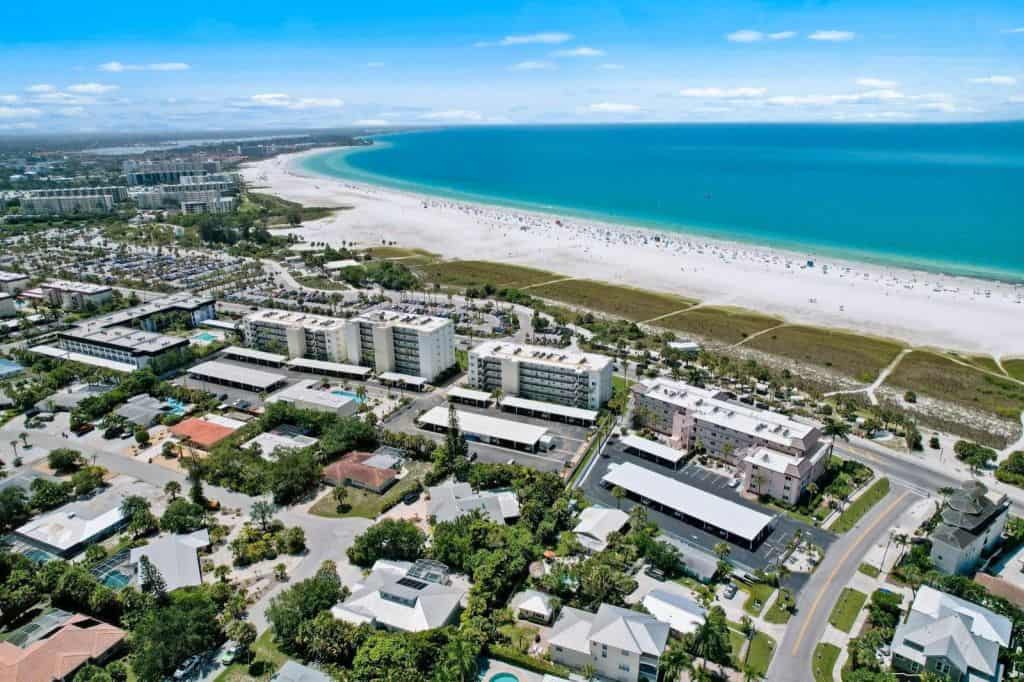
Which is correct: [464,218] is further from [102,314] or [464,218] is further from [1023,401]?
[1023,401]

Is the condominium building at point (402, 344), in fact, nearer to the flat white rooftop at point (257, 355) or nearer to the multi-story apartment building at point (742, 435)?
the flat white rooftop at point (257, 355)

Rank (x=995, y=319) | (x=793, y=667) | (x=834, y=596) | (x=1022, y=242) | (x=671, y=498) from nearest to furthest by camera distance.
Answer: (x=793, y=667), (x=834, y=596), (x=671, y=498), (x=995, y=319), (x=1022, y=242)

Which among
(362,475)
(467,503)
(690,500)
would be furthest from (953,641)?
(362,475)

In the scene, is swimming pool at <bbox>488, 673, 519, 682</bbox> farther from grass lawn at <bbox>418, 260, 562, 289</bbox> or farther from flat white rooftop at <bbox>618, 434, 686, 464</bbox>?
grass lawn at <bbox>418, 260, 562, 289</bbox>

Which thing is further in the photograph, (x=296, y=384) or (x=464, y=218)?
(x=464, y=218)

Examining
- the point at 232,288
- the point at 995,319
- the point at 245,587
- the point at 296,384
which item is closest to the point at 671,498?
the point at 245,587

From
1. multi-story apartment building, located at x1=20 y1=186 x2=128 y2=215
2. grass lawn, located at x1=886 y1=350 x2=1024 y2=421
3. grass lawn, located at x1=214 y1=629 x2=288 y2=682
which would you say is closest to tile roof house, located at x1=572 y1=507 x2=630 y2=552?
grass lawn, located at x1=214 y1=629 x2=288 y2=682
